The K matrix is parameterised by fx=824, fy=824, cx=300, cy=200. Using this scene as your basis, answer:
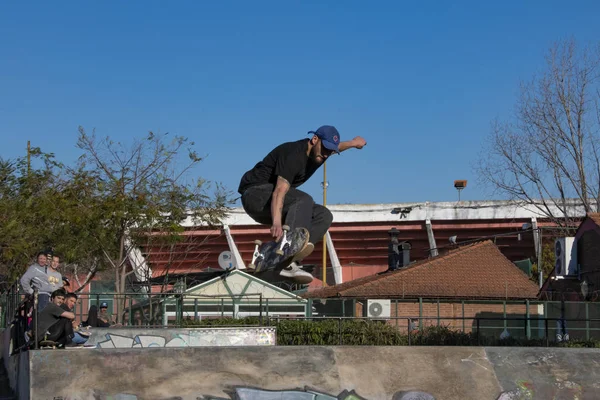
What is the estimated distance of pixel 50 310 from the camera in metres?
11.2

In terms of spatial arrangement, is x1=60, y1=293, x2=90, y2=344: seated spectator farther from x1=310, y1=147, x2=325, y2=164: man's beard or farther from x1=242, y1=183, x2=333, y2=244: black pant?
x1=310, y1=147, x2=325, y2=164: man's beard

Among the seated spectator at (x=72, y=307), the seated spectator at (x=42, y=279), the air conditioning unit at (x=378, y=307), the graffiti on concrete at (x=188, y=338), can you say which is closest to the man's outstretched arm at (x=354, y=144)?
the seated spectator at (x=72, y=307)

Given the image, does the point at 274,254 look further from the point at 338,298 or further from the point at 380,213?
the point at 380,213

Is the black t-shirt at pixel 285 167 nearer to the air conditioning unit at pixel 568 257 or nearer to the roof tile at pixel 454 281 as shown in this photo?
the roof tile at pixel 454 281

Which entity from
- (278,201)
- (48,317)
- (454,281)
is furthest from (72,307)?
(454,281)

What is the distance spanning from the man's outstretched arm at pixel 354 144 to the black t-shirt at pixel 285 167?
35cm

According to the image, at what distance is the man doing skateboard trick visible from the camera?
28.8 ft

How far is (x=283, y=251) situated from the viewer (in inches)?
354

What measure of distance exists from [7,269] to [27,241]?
2.61m

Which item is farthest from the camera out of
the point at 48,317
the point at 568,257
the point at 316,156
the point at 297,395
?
the point at 568,257

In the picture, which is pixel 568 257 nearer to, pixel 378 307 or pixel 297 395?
pixel 378 307

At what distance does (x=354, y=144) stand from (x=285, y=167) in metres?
1.01

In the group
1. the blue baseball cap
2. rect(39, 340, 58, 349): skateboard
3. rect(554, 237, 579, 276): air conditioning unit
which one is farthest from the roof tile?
the blue baseball cap

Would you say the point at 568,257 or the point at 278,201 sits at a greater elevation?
the point at 278,201
